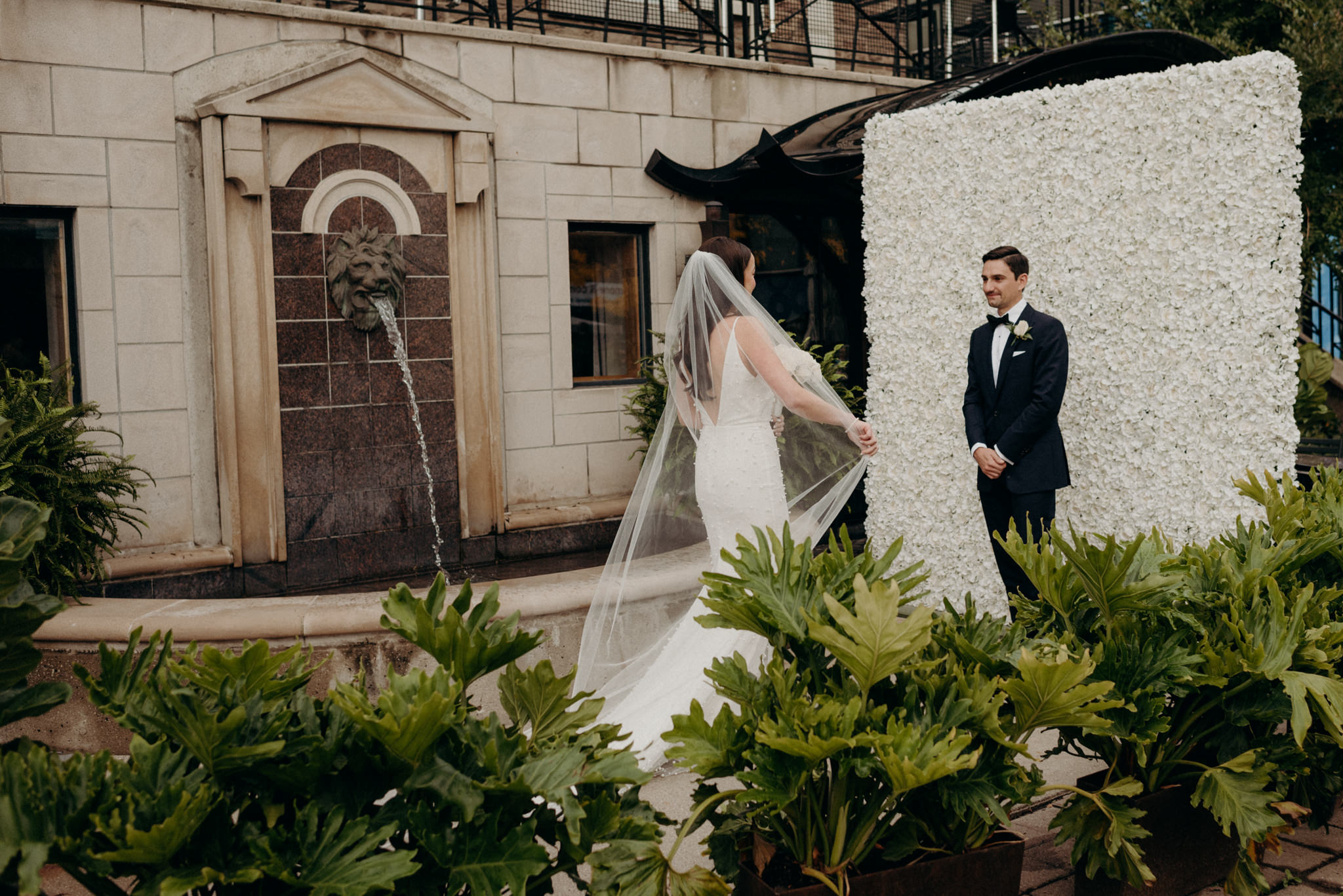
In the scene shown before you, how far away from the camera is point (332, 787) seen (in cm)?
224

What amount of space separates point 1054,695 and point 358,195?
23.3 ft

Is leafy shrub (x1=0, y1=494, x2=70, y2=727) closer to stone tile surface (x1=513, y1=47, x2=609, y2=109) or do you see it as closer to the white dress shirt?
the white dress shirt

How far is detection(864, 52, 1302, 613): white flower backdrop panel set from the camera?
17.6ft

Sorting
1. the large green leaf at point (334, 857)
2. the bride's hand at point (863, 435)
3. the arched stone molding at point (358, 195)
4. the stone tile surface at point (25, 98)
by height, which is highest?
the stone tile surface at point (25, 98)

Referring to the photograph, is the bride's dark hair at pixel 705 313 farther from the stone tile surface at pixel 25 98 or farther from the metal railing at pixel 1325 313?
the metal railing at pixel 1325 313

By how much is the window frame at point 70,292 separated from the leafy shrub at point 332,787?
6.26 m

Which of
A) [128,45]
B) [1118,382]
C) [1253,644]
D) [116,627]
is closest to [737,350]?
[1118,382]

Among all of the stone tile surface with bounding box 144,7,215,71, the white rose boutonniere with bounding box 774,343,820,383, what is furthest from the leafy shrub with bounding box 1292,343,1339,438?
the stone tile surface with bounding box 144,7,215,71

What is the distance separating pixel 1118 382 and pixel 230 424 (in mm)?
5982

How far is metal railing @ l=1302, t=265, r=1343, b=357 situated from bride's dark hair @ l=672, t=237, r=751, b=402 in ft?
32.9

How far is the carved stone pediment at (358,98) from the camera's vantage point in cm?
798

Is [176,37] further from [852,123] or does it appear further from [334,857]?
[334,857]

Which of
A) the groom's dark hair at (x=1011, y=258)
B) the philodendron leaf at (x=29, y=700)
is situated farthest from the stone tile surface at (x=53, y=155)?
the philodendron leaf at (x=29, y=700)

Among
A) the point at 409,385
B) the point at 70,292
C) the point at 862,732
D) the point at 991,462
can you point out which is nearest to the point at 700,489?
the point at 991,462
